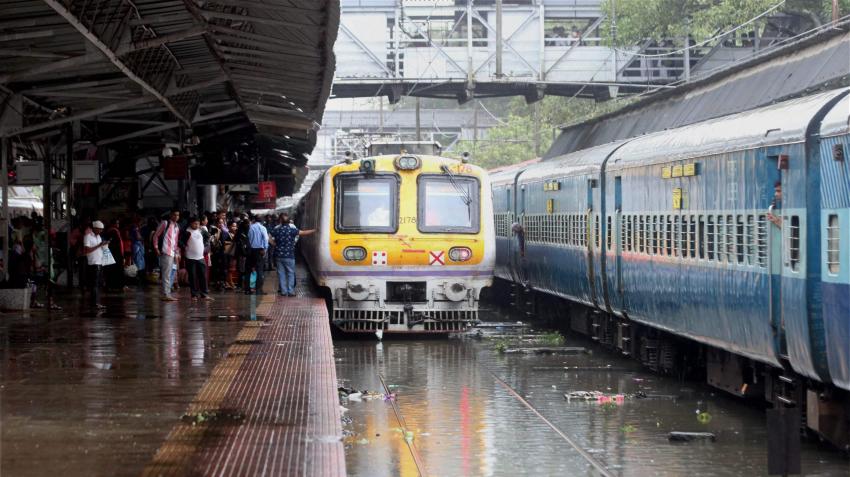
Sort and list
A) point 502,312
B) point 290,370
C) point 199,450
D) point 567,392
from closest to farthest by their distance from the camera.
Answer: point 199,450
point 290,370
point 567,392
point 502,312

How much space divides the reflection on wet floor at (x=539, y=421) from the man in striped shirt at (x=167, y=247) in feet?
13.3

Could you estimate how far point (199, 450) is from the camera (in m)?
8.23

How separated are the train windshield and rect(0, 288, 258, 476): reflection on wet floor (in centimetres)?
318

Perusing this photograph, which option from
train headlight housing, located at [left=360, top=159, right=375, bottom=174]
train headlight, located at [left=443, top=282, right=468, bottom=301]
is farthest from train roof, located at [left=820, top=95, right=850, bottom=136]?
train headlight housing, located at [left=360, top=159, right=375, bottom=174]

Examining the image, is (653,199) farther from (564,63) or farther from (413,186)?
(564,63)

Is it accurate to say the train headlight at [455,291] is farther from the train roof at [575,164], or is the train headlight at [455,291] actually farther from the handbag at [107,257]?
the handbag at [107,257]

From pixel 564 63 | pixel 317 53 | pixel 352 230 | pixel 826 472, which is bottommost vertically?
pixel 826 472

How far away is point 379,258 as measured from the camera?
20141 mm

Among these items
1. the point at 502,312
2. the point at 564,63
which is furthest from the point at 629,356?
the point at 564,63

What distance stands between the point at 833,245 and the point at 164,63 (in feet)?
34.1

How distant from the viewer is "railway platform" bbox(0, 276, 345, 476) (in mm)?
7926

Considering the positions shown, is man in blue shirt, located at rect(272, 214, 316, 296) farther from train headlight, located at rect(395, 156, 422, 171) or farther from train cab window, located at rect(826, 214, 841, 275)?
train cab window, located at rect(826, 214, 841, 275)

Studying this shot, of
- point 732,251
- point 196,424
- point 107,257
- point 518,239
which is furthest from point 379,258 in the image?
point 196,424

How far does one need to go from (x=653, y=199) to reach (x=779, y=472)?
7991 millimetres
